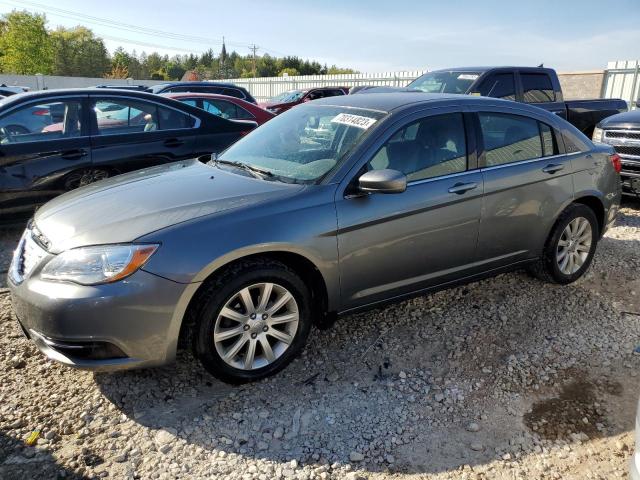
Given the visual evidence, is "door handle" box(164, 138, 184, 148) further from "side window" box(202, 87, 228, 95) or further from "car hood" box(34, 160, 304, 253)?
"side window" box(202, 87, 228, 95)

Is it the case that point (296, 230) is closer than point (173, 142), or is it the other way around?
point (296, 230)

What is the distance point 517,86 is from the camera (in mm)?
8180

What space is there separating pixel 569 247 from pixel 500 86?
14.7 feet

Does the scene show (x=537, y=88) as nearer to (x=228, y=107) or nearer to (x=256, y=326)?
(x=228, y=107)

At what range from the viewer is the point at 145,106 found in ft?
19.4

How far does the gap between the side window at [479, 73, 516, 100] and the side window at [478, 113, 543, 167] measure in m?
3.99

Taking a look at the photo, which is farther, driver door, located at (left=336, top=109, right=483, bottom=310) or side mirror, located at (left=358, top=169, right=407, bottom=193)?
driver door, located at (left=336, top=109, right=483, bottom=310)

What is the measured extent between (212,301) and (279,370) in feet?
Answer: 2.19

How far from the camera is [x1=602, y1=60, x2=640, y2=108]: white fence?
56.0 feet

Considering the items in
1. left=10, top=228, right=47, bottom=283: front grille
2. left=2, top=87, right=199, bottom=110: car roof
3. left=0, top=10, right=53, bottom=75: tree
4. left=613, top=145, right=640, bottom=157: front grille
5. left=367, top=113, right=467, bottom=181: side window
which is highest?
left=0, top=10, right=53, bottom=75: tree

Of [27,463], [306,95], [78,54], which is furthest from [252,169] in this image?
[78,54]

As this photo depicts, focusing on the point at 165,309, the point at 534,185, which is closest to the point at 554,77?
the point at 534,185

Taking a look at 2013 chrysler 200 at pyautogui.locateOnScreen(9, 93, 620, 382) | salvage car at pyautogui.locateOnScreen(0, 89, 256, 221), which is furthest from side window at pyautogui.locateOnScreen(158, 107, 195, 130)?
2013 chrysler 200 at pyautogui.locateOnScreen(9, 93, 620, 382)

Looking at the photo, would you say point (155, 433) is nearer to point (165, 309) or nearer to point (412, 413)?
point (165, 309)
